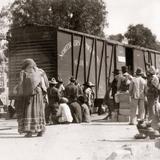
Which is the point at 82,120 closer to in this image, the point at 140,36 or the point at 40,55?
the point at 40,55

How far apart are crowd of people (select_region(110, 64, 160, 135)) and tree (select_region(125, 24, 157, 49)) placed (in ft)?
152

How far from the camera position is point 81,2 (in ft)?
150

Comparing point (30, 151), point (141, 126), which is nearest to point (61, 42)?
point (141, 126)

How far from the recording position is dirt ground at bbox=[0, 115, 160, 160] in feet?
24.4

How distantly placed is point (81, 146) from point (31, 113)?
2.33 meters

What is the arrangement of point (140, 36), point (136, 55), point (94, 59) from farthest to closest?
1. point (140, 36)
2. point (136, 55)
3. point (94, 59)

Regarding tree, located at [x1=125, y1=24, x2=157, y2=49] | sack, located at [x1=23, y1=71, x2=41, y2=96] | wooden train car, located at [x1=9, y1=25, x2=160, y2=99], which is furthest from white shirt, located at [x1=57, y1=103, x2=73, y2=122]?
tree, located at [x1=125, y1=24, x2=157, y2=49]

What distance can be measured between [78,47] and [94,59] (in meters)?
1.79

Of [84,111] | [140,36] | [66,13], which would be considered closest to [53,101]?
[84,111]

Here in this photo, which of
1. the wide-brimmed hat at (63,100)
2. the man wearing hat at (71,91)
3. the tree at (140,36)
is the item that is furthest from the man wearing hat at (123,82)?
the tree at (140,36)

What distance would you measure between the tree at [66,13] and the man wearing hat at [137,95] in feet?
93.6

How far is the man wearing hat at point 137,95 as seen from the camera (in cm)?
1491

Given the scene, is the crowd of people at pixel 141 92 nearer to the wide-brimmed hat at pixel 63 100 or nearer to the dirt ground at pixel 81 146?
the dirt ground at pixel 81 146

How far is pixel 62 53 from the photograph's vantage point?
771 inches
